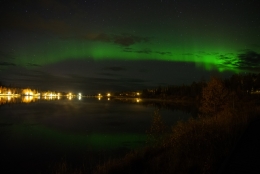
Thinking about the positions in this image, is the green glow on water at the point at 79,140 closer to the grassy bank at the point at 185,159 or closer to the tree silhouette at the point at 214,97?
the grassy bank at the point at 185,159

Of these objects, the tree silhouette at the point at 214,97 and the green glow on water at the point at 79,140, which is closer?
the green glow on water at the point at 79,140

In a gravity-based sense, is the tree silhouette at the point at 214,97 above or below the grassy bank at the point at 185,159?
above

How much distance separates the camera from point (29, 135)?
27469 mm

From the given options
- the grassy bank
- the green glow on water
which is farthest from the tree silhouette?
the grassy bank

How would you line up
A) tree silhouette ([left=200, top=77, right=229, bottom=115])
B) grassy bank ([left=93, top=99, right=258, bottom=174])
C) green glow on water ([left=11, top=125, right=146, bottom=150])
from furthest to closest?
tree silhouette ([left=200, top=77, right=229, bottom=115]), green glow on water ([left=11, top=125, right=146, bottom=150]), grassy bank ([left=93, top=99, right=258, bottom=174])

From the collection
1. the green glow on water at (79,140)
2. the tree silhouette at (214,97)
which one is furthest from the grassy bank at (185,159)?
the tree silhouette at (214,97)

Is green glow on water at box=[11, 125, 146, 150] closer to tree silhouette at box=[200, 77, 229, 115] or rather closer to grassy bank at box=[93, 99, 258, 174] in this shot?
grassy bank at box=[93, 99, 258, 174]

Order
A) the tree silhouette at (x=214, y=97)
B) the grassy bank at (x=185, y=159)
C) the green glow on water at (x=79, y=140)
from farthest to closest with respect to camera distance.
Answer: the tree silhouette at (x=214, y=97)
the green glow on water at (x=79, y=140)
the grassy bank at (x=185, y=159)

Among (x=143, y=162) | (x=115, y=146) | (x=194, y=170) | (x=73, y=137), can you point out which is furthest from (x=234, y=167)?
(x=73, y=137)

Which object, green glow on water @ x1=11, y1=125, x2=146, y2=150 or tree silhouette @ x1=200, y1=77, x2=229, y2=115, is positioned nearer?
green glow on water @ x1=11, y1=125, x2=146, y2=150

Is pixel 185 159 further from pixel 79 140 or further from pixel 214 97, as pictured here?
pixel 214 97

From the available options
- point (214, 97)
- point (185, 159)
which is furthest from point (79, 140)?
point (214, 97)

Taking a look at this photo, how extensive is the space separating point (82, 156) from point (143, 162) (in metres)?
5.69

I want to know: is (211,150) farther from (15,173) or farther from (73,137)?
(73,137)
